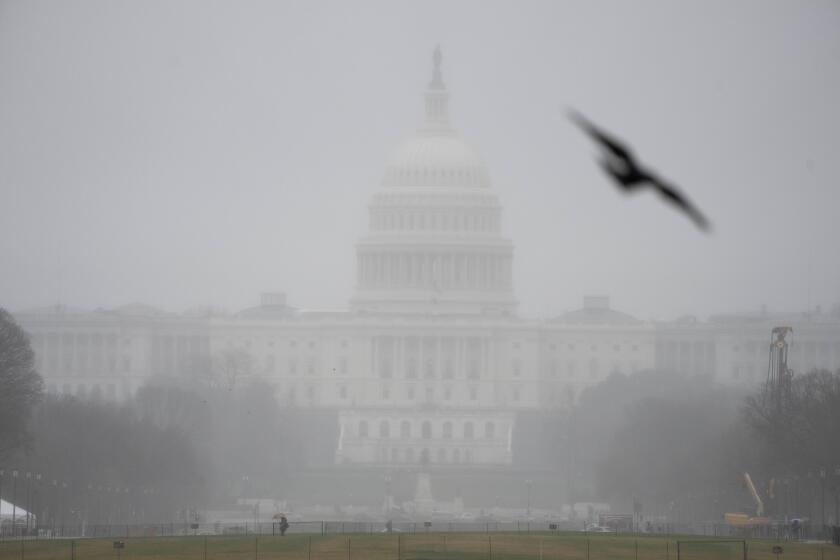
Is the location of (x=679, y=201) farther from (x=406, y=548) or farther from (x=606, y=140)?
(x=406, y=548)

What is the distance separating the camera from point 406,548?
342 feet

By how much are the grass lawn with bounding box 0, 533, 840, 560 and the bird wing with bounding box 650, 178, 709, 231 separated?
2858 cm

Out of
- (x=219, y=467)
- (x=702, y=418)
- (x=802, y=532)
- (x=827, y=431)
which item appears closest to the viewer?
(x=802, y=532)

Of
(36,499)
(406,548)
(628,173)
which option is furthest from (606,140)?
(36,499)

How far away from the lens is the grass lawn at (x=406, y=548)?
327ft

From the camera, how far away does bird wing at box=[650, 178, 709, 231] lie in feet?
229

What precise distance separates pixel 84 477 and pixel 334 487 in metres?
45.0

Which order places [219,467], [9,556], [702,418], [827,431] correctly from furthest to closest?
[219,467] → [702,418] → [827,431] → [9,556]

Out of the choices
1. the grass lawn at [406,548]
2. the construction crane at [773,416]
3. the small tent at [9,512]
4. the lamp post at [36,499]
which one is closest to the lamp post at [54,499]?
the lamp post at [36,499]

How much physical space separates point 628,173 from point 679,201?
114 cm

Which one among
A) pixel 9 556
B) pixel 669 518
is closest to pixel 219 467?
pixel 669 518

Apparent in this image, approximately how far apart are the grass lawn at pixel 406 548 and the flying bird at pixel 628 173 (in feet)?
94.1

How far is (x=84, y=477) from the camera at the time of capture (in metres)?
138

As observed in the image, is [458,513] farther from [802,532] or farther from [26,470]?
[802,532]
